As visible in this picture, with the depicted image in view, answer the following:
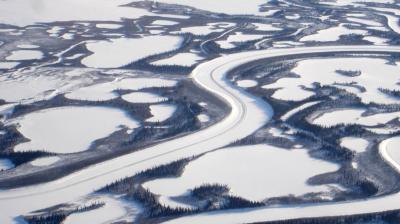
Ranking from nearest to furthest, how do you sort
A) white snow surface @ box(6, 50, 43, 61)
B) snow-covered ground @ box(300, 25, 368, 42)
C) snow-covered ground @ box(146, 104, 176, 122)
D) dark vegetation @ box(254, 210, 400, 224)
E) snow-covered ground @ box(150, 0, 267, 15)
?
1. dark vegetation @ box(254, 210, 400, 224)
2. snow-covered ground @ box(146, 104, 176, 122)
3. white snow surface @ box(6, 50, 43, 61)
4. snow-covered ground @ box(300, 25, 368, 42)
5. snow-covered ground @ box(150, 0, 267, 15)

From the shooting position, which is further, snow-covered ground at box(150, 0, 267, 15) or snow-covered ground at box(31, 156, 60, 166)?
snow-covered ground at box(150, 0, 267, 15)

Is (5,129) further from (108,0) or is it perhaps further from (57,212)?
(108,0)

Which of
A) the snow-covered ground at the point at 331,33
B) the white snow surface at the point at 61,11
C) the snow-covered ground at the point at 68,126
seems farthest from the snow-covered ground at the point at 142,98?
the white snow surface at the point at 61,11

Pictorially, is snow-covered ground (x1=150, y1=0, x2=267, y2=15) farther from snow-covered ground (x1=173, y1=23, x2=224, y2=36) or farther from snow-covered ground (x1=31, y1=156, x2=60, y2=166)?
snow-covered ground (x1=31, y1=156, x2=60, y2=166)

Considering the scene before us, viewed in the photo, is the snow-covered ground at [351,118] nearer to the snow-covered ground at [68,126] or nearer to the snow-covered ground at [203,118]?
the snow-covered ground at [203,118]

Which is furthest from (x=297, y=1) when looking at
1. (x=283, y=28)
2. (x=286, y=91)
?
(x=286, y=91)

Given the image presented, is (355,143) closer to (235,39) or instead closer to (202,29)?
(235,39)

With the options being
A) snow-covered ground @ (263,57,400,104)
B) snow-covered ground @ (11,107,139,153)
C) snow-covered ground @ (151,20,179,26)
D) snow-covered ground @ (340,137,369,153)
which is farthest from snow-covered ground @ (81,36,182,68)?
snow-covered ground @ (340,137,369,153)
